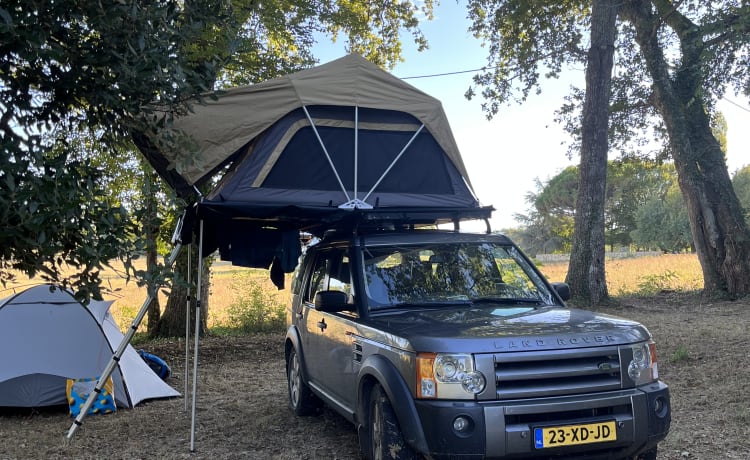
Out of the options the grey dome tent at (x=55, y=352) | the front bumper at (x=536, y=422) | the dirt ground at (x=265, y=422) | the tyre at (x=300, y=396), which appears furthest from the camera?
the grey dome tent at (x=55, y=352)

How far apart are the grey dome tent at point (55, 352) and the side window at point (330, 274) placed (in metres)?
2.80

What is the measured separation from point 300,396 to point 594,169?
1091 cm

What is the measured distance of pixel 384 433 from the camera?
171 inches

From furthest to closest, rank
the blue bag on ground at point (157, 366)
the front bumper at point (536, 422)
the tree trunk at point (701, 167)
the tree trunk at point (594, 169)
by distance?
the tree trunk at point (701, 167) < the tree trunk at point (594, 169) < the blue bag on ground at point (157, 366) < the front bumper at point (536, 422)

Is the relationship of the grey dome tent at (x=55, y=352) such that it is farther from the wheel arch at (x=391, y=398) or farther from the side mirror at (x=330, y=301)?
the wheel arch at (x=391, y=398)

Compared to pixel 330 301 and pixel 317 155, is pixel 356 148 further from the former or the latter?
pixel 330 301

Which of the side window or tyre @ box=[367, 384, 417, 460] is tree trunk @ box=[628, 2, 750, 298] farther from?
tyre @ box=[367, 384, 417, 460]

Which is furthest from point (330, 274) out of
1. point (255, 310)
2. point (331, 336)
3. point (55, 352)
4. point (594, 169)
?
point (594, 169)

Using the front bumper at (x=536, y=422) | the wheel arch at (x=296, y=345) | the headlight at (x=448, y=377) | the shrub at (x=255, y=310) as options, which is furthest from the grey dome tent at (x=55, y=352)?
the shrub at (x=255, y=310)

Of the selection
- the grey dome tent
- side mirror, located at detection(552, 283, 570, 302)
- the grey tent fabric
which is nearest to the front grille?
side mirror, located at detection(552, 283, 570, 302)

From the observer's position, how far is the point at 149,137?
539 centimetres

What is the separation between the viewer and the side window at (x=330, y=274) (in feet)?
18.9

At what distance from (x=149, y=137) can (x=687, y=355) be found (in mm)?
7471

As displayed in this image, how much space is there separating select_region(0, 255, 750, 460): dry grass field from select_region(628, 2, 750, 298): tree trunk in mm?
5117
